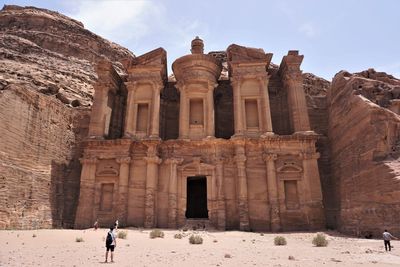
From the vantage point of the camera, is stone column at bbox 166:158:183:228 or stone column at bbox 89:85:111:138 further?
stone column at bbox 89:85:111:138

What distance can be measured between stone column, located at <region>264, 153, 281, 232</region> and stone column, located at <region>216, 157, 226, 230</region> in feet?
9.68

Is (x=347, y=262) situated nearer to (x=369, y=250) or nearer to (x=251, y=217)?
(x=369, y=250)

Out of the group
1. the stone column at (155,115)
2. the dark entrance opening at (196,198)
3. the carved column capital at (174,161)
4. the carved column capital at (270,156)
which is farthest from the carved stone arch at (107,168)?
the carved column capital at (270,156)

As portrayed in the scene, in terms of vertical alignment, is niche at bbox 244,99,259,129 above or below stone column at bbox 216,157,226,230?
above

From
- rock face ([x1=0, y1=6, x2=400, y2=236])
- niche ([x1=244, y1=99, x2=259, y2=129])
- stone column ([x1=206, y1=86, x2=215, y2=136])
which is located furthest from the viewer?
niche ([x1=244, y1=99, x2=259, y2=129])

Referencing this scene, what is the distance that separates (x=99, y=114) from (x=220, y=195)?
1075cm

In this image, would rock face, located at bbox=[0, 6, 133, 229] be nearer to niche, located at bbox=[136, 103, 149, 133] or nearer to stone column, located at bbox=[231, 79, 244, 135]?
niche, located at bbox=[136, 103, 149, 133]

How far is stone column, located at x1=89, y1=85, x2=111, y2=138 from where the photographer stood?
22.6 meters

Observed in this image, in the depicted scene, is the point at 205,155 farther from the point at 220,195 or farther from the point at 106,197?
the point at 106,197

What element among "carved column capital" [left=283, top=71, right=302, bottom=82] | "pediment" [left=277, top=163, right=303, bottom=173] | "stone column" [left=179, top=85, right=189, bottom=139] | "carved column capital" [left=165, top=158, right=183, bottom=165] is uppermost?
"carved column capital" [left=283, top=71, right=302, bottom=82]

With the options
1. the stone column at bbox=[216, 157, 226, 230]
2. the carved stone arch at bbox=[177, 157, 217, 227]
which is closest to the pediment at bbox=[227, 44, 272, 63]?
the stone column at bbox=[216, 157, 226, 230]

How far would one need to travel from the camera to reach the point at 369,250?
11133mm

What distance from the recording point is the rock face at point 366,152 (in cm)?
1420

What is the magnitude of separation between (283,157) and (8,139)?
16.6 meters
